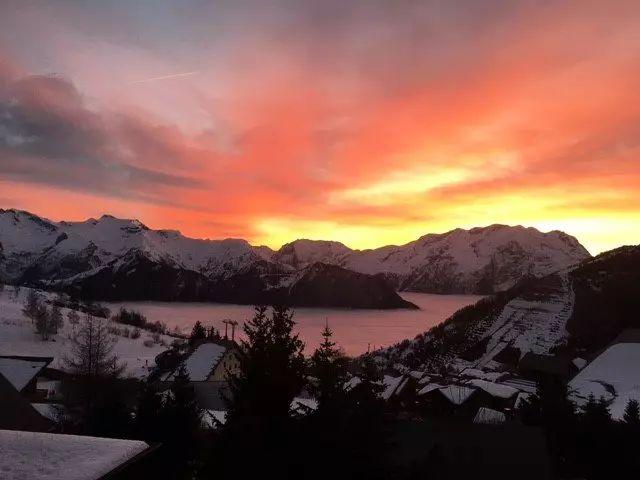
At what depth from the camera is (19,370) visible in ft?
132

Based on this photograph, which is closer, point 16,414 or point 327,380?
point 327,380

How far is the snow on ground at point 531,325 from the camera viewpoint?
A: 106375 mm

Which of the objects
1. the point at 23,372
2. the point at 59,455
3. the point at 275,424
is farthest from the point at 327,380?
the point at 23,372

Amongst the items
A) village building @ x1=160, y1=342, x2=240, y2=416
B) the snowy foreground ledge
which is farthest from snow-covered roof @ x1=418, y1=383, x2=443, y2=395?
the snowy foreground ledge

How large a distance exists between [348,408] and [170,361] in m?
71.7

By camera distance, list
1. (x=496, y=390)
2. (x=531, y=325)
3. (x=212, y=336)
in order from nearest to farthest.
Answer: (x=496, y=390) → (x=212, y=336) → (x=531, y=325)

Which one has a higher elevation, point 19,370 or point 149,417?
point 149,417

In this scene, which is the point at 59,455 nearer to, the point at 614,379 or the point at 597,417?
the point at 597,417

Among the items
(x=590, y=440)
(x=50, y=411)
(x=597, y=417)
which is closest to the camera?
(x=590, y=440)

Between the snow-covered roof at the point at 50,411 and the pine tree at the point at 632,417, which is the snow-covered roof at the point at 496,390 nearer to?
the pine tree at the point at 632,417

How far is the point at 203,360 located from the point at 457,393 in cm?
2662

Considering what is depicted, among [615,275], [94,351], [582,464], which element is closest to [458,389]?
[582,464]

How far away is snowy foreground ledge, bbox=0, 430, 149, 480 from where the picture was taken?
7918mm

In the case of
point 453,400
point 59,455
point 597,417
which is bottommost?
point 453,400
